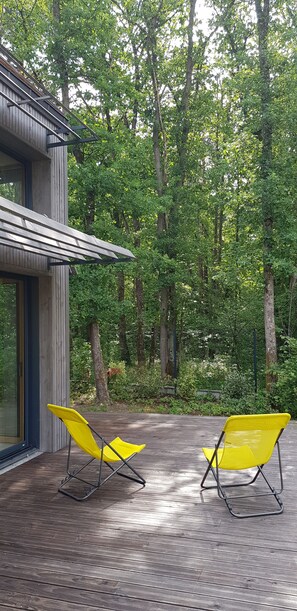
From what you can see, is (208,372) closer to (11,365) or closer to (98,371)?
(98,371)

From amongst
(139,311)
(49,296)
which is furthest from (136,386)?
(49,296)

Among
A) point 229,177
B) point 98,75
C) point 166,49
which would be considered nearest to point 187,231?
point 229,177

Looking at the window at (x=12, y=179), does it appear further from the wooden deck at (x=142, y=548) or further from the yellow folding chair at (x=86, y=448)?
the wooden deck at (x=142, y=548)

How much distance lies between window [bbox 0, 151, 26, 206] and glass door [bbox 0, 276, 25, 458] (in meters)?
1.03

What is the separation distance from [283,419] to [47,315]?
123 inches

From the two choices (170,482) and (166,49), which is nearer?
(170,482)

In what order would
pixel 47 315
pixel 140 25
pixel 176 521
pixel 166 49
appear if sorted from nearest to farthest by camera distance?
pixel 176 521 < pixel 47 315 < pixel 140 25 < pixel 166 49

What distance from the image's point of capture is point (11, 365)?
521cm

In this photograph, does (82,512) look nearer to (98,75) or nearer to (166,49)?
(98,75)

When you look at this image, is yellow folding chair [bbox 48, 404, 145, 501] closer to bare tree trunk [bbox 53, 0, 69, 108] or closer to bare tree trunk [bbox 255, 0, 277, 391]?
bare tree trunk [bbox 255, 0, 277, 391]

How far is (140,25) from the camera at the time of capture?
12070 mm

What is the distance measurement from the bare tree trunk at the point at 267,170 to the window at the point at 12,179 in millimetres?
5509

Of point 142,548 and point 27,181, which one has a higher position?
point 27,181

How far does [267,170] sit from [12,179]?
6011mm
